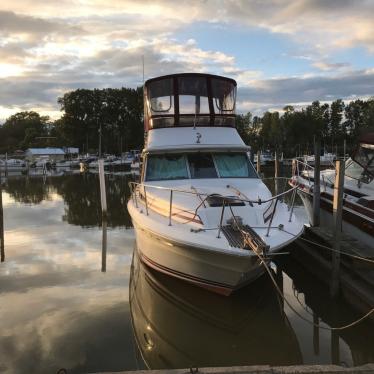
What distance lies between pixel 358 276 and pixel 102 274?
570 cm

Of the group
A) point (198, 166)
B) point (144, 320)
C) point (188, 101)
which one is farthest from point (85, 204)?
point (144, 320)

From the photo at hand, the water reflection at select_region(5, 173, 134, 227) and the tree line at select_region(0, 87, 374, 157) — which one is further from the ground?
the tree line at select_region(0, 87, 374, 157)

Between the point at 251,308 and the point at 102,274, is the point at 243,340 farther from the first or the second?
the point at 102,274

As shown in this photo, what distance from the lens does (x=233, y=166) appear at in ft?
36.2

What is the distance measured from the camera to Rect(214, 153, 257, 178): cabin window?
10875 mm

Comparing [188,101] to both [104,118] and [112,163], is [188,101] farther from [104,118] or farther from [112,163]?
[104,118]

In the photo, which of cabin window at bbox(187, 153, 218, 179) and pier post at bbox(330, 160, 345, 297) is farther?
cabin window at bbox(187, 153, 218, 179)

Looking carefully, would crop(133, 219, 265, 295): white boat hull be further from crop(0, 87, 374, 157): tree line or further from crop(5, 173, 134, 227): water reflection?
crop(0, 87, 374, 157): tree line

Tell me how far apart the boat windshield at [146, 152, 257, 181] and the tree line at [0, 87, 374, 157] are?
61289 mm

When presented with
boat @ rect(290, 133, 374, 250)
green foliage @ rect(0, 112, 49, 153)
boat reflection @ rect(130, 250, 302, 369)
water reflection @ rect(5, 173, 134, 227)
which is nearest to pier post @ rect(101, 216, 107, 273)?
water reflection @ rect(5, 173, 134, 227)

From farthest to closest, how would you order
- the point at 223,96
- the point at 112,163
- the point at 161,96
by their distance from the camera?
1. the point at 112,163
2. the point at 223,96
3. the point at 161,96

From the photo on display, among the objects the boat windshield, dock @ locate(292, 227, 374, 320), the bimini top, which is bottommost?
dock @ locate(292, 227, 374, 320)

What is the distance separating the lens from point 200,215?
27.5 ft

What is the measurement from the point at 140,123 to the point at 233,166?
6804cm
